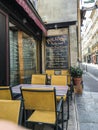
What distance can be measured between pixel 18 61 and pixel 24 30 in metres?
1.24

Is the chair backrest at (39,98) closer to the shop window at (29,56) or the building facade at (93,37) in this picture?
the shop window at (29,56)

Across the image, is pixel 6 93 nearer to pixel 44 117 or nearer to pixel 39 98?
pixel 39 98

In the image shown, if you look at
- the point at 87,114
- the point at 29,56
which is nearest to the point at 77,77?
the point at 29,56

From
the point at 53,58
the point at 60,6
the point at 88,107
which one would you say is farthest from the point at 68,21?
the point at 88,107

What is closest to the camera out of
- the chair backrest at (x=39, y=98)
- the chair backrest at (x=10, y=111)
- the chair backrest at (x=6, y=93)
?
the chair backrest at (x=10, y=111)

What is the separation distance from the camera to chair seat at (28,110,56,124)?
3072mm

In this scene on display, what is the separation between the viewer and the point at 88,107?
5816 millimetres

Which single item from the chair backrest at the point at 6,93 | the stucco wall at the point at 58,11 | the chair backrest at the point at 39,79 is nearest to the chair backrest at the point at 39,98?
the chair backrest at the point at 6,93

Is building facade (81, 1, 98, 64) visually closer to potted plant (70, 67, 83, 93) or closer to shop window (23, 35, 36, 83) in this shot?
potted plant (70, 67, 83, 93)

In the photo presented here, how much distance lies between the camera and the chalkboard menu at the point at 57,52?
9.13 meters

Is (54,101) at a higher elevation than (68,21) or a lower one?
lower

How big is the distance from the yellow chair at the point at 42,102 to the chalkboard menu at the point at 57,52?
6135 mm

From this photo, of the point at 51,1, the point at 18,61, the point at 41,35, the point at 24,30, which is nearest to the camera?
the point at 18,61

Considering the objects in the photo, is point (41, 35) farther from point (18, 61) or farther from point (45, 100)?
point (45, 100)
